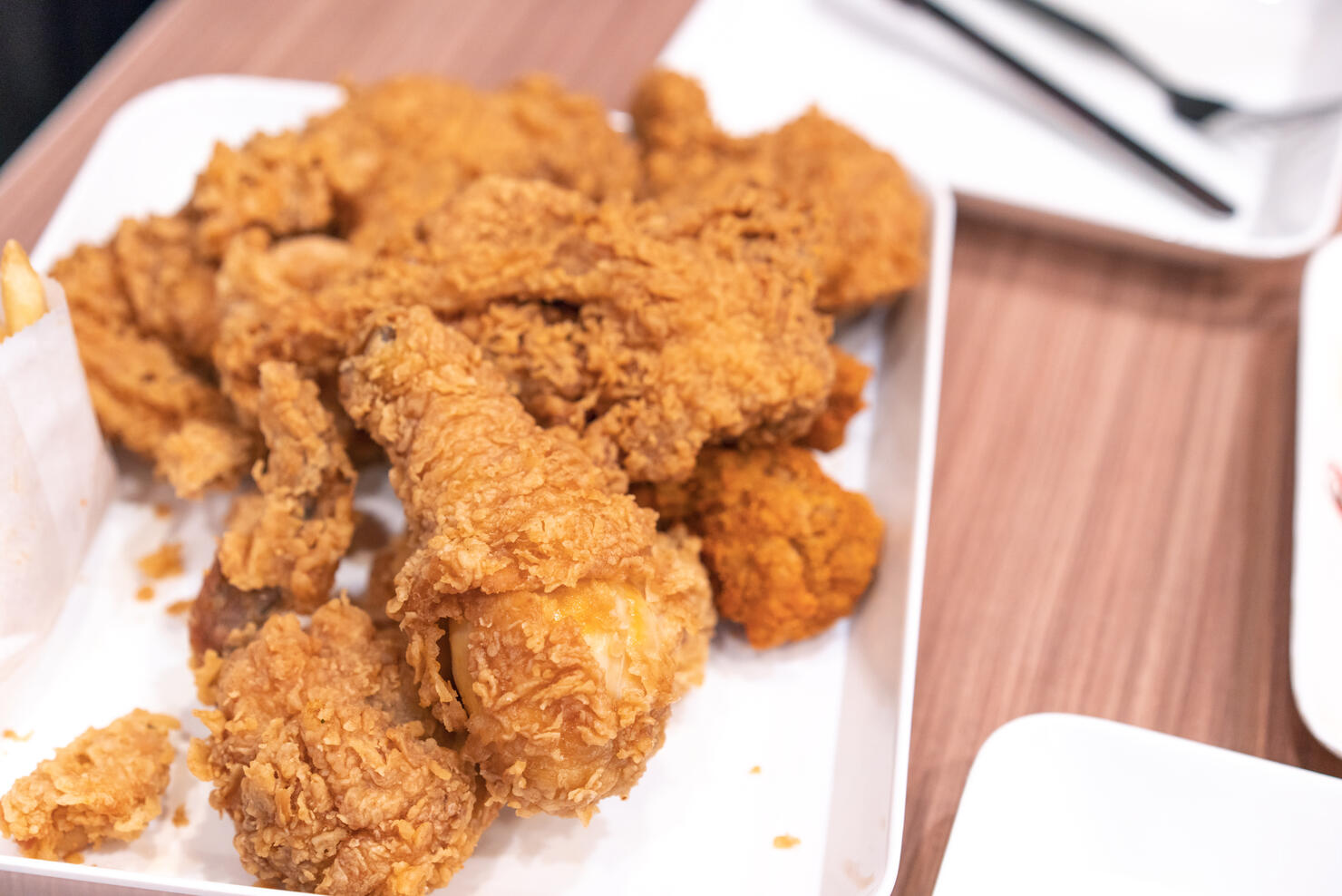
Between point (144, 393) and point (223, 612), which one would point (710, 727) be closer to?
point (223, 612)

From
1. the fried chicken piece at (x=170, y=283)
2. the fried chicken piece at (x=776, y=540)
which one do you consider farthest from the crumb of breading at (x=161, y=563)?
the fried chicken piece at (x=776, y=540)

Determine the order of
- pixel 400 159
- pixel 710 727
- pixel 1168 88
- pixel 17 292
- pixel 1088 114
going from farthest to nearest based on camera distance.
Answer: pixel 1168 88
pixel 1088 114
pixel 400 159
pixel 710 727
pixel 17 292

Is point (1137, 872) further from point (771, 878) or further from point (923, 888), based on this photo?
point (771, 878)

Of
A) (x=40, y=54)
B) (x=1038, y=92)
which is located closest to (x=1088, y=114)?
(x=1038, y=92)

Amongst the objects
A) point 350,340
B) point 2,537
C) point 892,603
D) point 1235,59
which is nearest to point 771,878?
point 892,603

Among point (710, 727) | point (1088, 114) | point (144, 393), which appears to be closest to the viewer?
point (710, 727)
